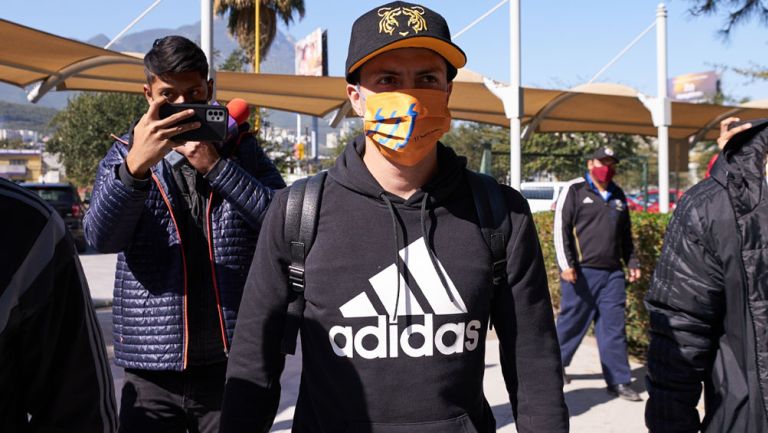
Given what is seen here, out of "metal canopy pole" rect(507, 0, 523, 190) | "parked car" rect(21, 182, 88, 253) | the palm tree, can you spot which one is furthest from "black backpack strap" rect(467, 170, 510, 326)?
the palm tree

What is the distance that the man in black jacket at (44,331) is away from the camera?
1.28m

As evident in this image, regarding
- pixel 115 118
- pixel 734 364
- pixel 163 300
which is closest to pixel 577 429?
pixel 734 364

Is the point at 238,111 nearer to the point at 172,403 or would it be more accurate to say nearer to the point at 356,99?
the point at 356,99

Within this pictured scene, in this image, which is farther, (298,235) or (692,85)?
(692,85)

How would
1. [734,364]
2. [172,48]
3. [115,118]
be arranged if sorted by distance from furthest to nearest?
[115,118]
[172,48]
[734,364]

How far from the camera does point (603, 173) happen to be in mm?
6160

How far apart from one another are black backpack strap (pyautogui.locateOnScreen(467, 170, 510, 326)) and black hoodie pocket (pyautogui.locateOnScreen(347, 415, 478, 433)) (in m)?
0.33

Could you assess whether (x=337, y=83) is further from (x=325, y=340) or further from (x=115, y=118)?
(x=115, y=118)

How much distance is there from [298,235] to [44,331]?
0.70 meters

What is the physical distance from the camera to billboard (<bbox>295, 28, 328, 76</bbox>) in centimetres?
4319

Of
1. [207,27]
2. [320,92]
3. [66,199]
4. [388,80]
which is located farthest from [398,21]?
[66,199]

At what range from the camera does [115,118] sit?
3728cm

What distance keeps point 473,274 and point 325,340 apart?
0.40 m

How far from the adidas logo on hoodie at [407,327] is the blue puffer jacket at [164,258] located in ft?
2.42
